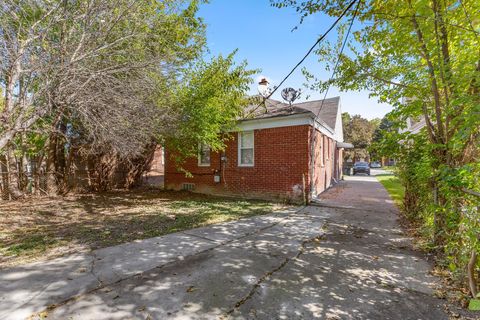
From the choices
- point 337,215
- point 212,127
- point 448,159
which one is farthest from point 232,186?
point 448,159

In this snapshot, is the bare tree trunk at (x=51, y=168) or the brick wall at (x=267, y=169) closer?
the brick wall at (x=267, y=169)

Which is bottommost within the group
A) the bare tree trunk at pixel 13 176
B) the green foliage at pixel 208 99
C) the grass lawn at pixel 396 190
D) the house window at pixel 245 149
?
the grass lawn at pixel 396 190

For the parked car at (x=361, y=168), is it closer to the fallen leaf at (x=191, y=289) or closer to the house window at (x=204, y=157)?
the house window at (x=204, y=157)

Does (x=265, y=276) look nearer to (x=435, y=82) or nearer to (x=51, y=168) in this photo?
(x=435, y=82)

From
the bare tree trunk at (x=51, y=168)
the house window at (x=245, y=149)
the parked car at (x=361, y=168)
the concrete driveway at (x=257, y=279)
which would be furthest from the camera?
the parked car at (x=361, y=168)

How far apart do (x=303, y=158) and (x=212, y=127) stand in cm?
363

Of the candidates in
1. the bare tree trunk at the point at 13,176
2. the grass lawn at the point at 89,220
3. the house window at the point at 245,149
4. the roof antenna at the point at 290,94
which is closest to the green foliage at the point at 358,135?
the roof antenna at the point at 290,94

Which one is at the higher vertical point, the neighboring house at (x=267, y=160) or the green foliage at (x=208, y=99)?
the green foliage at (x=208, y=99)

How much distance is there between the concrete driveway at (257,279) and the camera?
2.63 metres

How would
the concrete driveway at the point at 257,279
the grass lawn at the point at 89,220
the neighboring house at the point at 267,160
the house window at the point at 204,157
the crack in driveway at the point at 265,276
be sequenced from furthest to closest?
the house window at the point at 204,157 → the neighboring house at the point at 267,160 → the grass lawn at the point at 89,220 → the crack in driveway at the point at 265,276 → the concrete driveway at the point at 257,279

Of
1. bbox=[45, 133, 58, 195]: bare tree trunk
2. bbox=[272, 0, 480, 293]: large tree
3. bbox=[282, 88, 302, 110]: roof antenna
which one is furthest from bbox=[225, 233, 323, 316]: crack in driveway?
bbox=[45, 133, 58, 195]: bare tree trunk

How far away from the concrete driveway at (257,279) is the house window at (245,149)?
5.32m

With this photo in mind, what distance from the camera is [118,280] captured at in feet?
10.5

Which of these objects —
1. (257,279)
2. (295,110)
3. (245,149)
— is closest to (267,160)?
(245,149)
